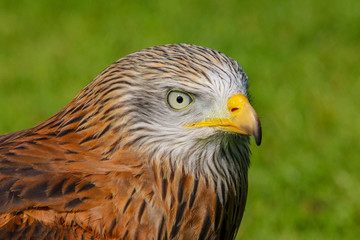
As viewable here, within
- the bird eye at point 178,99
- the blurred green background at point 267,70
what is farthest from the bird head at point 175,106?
the blurred green background at point 267,70

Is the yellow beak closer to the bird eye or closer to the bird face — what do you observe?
the bird face

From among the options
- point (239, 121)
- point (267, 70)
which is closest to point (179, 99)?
point (239, 121)

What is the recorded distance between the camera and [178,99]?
3.31m

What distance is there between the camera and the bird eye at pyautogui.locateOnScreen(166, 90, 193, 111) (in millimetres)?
Answer: 3309

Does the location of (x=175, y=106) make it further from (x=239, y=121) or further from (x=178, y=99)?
(x=239, y=121)

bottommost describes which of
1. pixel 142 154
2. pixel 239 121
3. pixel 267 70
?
pixel 267 70

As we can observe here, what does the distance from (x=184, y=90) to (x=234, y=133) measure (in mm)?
335

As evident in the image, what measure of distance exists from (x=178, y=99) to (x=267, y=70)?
4.31m

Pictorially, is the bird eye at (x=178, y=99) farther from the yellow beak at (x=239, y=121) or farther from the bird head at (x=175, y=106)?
the yellow beak at (x=239, y=121)

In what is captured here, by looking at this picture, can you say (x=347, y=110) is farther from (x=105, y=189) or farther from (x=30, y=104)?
(x=105, y=189)

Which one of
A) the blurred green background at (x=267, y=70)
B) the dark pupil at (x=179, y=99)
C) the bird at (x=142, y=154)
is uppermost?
the dark pupil at (x=179, y=99)

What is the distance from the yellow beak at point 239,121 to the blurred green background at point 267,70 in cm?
251

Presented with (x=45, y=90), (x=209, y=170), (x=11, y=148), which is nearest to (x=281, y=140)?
(x=45, y=90)

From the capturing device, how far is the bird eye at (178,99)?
130 inches
